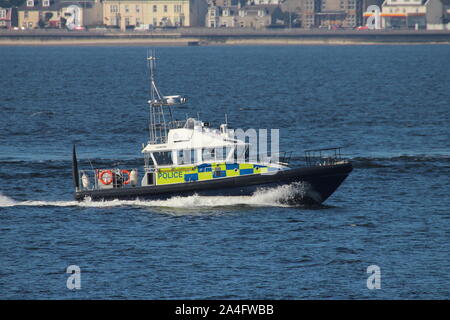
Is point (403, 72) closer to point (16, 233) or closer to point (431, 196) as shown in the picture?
point (431, 196)

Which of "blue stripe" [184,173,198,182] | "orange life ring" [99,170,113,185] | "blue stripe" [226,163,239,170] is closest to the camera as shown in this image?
"blue stripe" [226,163,239,170]

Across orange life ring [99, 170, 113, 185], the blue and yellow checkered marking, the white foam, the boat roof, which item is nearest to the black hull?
the white foam

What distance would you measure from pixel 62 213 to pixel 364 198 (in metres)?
13.9

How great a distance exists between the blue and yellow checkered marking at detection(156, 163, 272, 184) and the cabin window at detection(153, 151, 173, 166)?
31 cm

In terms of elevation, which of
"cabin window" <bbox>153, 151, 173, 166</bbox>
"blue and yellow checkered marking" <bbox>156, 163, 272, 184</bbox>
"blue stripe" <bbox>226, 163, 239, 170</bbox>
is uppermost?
"cabin window" <bbox>153, 151, 173, 166</bbox>

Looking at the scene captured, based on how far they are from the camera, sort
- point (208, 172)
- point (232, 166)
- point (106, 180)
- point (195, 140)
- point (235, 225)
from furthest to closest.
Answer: point (106, 180), point (195, 140), point (208, 172), point (232, 166), point (235, 225)

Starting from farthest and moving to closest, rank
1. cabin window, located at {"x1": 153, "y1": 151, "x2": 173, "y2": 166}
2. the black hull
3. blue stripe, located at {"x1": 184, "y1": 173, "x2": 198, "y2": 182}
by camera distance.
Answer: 1. cabin window, located at {"x1": 153, "y1": 151, "x2": 173, "y2": 166}
2. blue stripe, located at {"x1": 184, "y1": 173, "x2": 198, "y2": 182}
3. the black hull

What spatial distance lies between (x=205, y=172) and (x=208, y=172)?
0.42 feet

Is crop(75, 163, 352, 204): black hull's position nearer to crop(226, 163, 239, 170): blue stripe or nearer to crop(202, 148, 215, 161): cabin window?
crop(226, 163, 239, 170): blue stripe

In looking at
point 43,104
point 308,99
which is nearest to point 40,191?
point 43,104

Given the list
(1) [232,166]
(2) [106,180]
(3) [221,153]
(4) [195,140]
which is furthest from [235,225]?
(2) [106,180]

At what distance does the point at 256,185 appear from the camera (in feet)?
124

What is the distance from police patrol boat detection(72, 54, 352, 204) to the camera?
124ft

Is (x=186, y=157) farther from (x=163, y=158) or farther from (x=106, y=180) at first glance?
(x=106, y=180)
